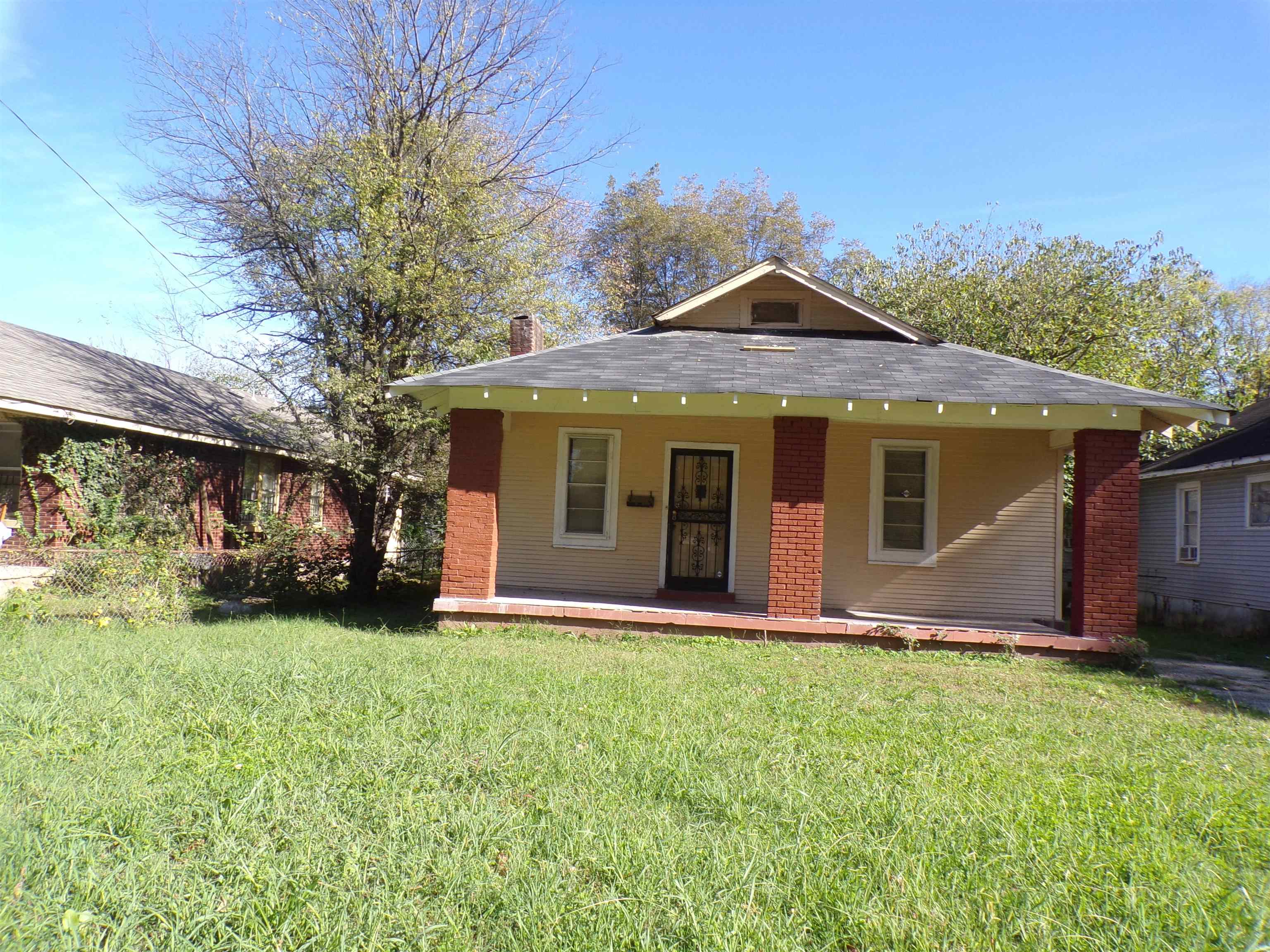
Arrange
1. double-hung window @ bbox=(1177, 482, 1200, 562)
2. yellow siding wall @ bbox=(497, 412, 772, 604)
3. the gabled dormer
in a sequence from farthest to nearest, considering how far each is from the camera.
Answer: double-hung window @ bbox=(1177, 482, 1200, 562)
the gabled dormer
yellow siding wall @ bbox=(497, 412, 772, 604)

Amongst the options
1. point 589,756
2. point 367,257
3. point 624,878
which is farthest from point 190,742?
point 367,257

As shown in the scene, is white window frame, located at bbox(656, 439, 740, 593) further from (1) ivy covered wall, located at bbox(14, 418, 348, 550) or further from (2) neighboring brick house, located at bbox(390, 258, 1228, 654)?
(1) ivy covered wall, located at bbox(14, 418, 348, 550)

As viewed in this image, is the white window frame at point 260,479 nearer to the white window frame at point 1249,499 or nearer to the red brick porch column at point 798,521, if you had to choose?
the red brick porch column at point 798,521

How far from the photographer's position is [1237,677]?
348 inches

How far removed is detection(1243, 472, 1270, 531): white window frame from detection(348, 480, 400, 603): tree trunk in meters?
14.5

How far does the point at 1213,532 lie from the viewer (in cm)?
1498

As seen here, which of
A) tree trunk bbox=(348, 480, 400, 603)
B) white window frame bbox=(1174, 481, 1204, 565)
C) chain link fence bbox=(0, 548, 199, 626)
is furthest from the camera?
white window frame bbox=(1174, 481, 1204, 565)

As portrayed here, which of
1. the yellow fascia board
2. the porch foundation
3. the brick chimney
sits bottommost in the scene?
the porch foundation

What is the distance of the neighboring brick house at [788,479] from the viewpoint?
8.99m

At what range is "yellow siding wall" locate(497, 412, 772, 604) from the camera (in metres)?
11.4

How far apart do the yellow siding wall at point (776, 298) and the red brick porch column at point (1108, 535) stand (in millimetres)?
3975

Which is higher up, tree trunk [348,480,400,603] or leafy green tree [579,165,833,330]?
leafy green tree [579,165,833,330]

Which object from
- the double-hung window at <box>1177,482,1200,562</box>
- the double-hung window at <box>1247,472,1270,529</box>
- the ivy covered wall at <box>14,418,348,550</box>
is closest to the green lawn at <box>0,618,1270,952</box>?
the ivy covered wall at <box>14,418,348,550</box>

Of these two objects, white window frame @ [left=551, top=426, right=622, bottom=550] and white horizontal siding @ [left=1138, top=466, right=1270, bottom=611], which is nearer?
white window frame @ [left=551, top=426, right=622, bottom=550]
